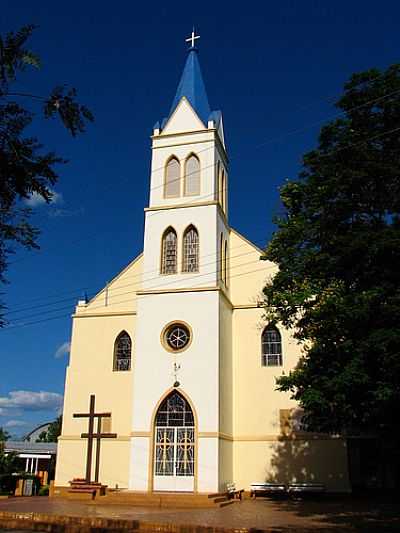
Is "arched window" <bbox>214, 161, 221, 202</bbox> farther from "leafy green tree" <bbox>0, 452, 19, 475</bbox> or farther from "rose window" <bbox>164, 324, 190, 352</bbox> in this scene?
Result: "leafy green tree" <bbox>0, 452, 19, 475</bbox>

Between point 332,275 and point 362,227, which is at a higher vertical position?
point 362,227

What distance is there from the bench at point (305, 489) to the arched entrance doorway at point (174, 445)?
4145 millimetres

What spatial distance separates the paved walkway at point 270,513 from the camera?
48.5 feet

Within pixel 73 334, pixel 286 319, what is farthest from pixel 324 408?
pixel 73 334

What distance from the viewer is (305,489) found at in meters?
22.9

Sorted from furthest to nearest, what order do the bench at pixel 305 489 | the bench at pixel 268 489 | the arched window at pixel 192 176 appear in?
the arched window at pixel 192 176
the bench at pixel 268 489
the bench at pixel 305 489

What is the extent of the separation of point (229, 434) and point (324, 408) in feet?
33.7

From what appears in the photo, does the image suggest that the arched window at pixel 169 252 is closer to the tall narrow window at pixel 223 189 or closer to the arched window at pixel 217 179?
the arched window at pixel 217 179

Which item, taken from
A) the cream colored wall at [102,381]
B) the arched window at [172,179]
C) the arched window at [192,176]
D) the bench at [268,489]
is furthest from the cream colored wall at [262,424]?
the arched window at [172,179]

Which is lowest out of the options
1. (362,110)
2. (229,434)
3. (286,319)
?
(229,434)

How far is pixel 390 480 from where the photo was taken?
2409cm

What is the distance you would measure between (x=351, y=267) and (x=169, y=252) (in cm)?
1247

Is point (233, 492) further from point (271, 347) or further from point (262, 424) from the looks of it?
point (271, 347)

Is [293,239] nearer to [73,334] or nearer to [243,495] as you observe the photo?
[243,495]
